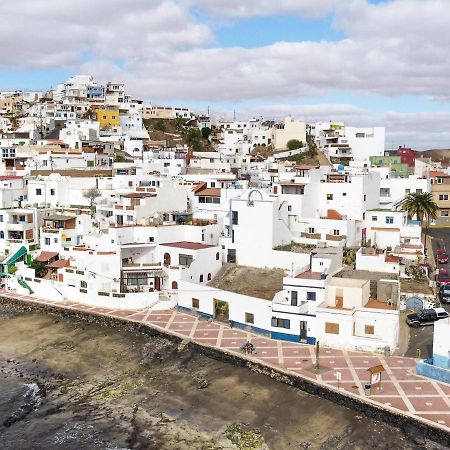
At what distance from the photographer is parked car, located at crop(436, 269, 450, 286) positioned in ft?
135

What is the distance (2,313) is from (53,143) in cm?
4542

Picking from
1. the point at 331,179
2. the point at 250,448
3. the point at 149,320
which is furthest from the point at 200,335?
the point at 331,179

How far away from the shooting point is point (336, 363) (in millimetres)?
29859

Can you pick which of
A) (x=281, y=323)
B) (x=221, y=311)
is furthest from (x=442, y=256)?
(x=221, y=311)

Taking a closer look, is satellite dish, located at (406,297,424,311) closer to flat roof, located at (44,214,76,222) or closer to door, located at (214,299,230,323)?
door, located at (214,299,230,323)

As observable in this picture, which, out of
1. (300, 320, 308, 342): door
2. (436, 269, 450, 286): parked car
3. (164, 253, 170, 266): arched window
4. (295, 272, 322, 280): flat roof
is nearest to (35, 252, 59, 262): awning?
(164, 253, 170, 266): arched window

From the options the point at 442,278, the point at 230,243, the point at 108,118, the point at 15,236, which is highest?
the point at 108,118

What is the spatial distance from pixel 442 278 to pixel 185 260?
20484 millimetres

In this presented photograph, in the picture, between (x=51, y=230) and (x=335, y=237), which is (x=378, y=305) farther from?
(x=51, y=230)

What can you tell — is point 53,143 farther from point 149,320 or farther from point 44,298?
point 149,320

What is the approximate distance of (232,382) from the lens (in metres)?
28.8

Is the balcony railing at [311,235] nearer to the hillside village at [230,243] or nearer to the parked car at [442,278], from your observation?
the hillside village at [230,243]

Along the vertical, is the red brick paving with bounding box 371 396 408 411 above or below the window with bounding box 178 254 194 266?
below

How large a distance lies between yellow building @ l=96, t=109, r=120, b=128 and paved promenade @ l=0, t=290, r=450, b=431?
7508 centimetres
